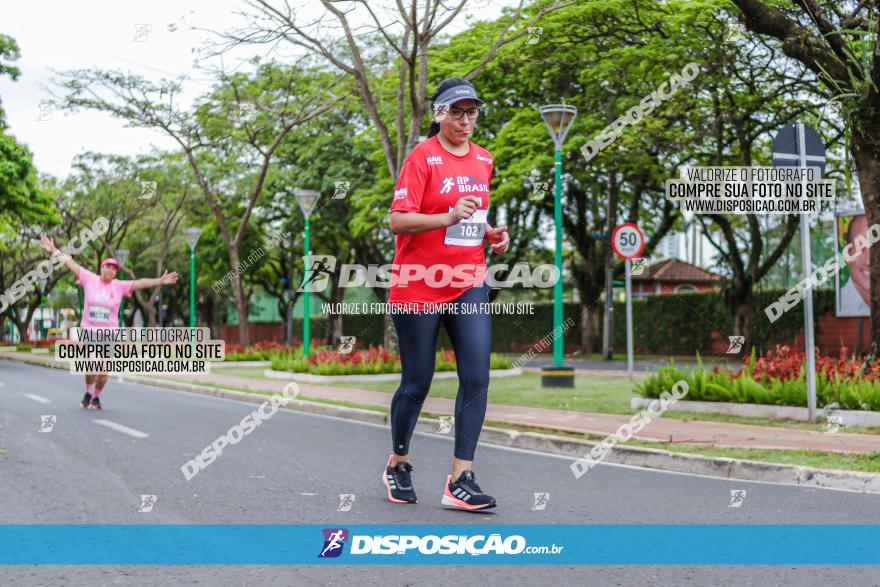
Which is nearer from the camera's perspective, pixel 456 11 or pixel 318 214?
pixel 456 11

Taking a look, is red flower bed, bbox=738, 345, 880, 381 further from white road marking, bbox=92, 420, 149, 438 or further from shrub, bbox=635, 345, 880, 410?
white road marking, bbox=92, 420, 149, 438

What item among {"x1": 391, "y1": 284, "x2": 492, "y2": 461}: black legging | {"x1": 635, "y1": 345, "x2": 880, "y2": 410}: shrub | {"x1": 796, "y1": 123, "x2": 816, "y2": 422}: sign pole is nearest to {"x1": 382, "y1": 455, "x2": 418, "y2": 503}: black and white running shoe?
{"x1": 391, "y1": 284, "x2": 492, "y2": 461}: black legging

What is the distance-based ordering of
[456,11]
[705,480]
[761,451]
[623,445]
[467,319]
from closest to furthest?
[467,319], [705,480], [761,451], [623,445], [456,11]

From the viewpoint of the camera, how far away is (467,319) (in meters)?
5.00

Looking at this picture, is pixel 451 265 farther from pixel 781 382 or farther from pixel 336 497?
pixel 781 382

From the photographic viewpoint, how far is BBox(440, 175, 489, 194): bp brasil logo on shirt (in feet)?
16.2

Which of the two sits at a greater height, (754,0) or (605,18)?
(605,18)

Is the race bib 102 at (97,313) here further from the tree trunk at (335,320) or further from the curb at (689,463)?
the tree trunk at (335,320)

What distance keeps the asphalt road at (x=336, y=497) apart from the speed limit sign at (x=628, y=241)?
7.63 metres

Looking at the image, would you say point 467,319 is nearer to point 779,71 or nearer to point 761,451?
point 761,451

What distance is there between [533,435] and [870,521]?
3957 millimetres

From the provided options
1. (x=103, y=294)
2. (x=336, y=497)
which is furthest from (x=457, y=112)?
(x=103, y=294)

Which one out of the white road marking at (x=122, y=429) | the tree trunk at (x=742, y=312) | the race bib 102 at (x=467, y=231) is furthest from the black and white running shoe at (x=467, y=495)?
the tree trunk at (x=742, y=312)

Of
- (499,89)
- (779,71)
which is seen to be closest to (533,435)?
(779,71)
